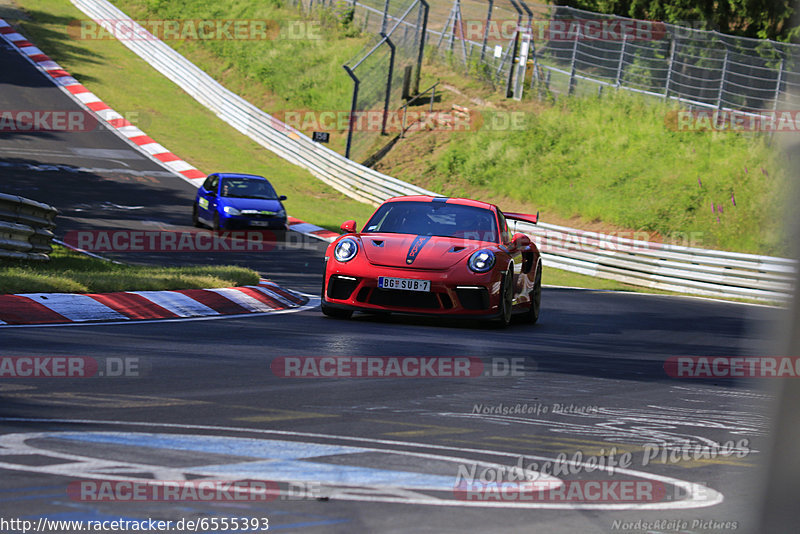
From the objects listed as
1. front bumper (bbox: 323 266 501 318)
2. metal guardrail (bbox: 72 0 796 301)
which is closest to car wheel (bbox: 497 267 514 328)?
front bumper (bbox: 323 266 501 318)

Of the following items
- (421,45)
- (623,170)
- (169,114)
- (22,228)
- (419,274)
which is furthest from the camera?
(169,114)

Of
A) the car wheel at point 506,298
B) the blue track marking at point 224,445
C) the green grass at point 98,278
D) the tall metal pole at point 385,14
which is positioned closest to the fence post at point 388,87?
the tall metal pole at point 385,14

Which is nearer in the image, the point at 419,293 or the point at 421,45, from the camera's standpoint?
the point at 419,293

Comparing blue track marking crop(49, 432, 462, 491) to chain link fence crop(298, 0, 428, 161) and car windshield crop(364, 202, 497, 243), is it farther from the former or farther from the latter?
chain link fence crop(298, 0, 428, 161)

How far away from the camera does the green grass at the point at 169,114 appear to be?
30469mm

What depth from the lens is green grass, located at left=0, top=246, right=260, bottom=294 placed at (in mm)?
9492

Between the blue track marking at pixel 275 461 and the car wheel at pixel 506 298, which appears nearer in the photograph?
the blue track marking at pixel 275 461

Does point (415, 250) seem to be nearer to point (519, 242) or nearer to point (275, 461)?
point (519, 242)

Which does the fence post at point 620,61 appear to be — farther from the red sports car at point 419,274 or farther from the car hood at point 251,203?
the red sports car at point 419,274

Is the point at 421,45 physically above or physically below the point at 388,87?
above

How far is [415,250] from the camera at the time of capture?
10375 mm

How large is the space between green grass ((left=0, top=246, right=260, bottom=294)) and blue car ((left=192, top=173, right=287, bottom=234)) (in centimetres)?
771

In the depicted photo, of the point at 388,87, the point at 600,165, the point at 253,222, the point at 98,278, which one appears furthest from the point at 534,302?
the point at 388,87

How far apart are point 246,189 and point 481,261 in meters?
13.8
